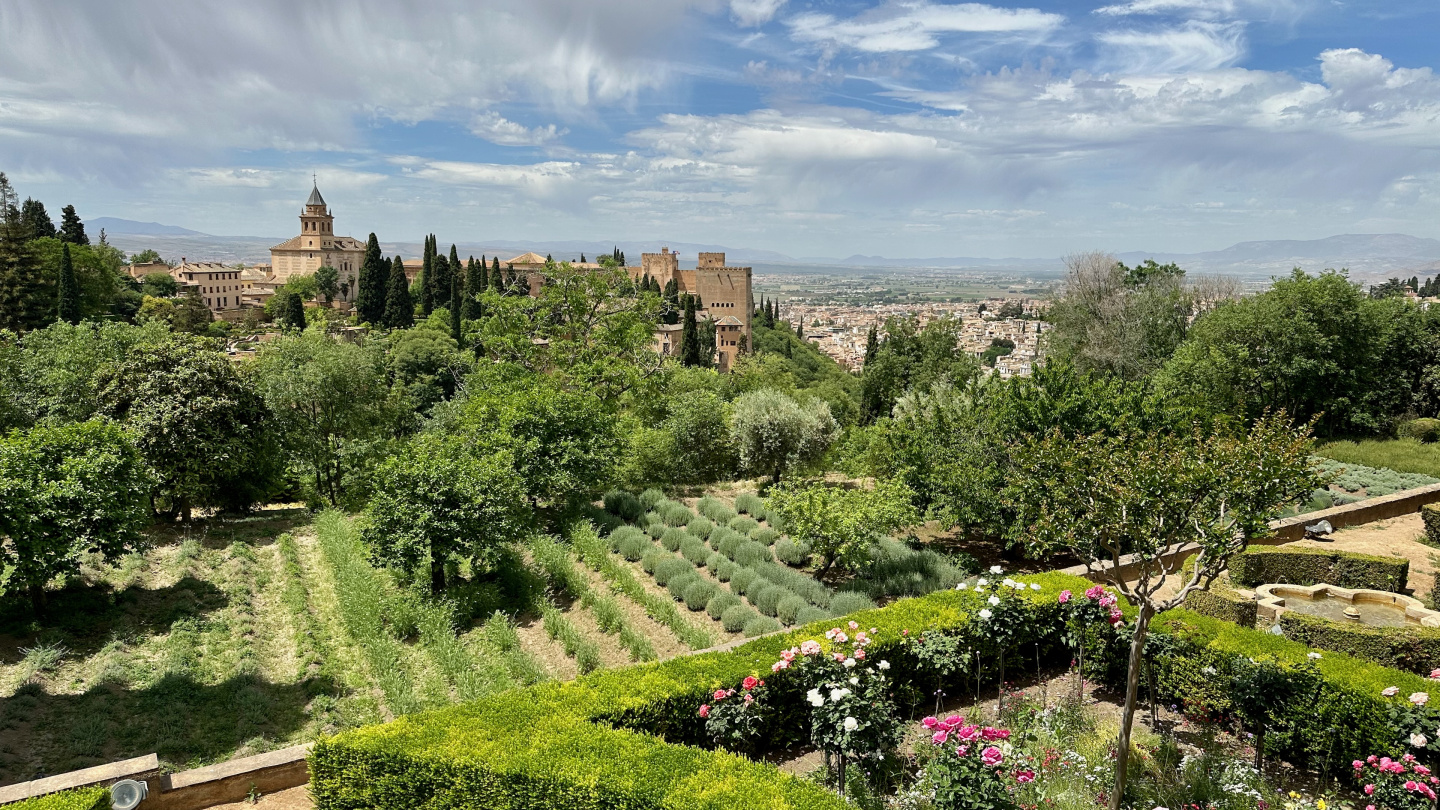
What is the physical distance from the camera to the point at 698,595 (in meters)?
10.8

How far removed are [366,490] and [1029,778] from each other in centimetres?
1791

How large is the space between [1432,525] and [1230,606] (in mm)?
8660

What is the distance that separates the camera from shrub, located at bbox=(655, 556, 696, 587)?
38.3 ft

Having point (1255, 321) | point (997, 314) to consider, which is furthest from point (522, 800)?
point (997, 314)

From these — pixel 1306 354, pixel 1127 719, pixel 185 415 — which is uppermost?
pixel 1306 354

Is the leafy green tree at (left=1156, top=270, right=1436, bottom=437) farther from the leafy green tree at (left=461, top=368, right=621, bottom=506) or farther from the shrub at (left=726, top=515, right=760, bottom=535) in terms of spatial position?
the leafy green tree at (left=461, top=368, right=621, bottom=506)

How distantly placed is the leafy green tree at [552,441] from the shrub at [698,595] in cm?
440

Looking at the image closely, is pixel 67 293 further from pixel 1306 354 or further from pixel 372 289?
pixel 1306 354

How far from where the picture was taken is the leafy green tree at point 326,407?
2014 cm

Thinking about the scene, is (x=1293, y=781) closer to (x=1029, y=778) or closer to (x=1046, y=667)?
(x=1046, y=667)

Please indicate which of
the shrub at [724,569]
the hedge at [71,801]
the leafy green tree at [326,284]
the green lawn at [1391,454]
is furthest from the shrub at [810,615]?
the leafy green tree at [326,284]

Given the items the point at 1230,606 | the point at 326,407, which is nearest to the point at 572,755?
the point at 1230,606

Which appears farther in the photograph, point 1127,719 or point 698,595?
point 698,595

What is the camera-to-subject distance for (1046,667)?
28.2 feet
